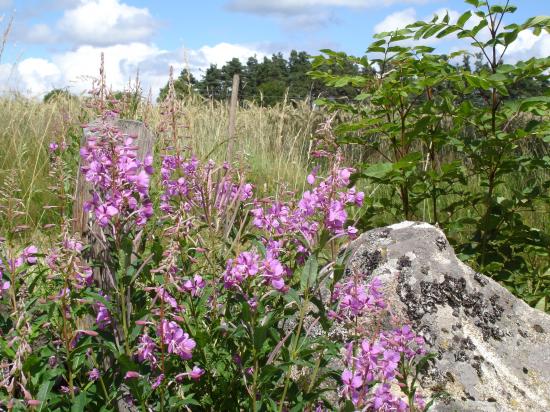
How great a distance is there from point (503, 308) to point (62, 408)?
1976mm

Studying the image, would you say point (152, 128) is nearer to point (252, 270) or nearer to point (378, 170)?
point (378, 170)

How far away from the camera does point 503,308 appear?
2910 mm

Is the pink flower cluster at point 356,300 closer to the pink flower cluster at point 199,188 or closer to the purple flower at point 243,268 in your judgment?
the purple flower at point 243,268

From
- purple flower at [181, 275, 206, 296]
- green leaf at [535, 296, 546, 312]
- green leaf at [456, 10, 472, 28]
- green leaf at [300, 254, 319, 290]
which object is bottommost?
green leaf at [535, 296, 546, 312]

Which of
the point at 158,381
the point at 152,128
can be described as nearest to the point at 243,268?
the point at 158,381

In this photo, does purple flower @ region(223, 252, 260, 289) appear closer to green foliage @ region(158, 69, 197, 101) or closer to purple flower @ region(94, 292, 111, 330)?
purple flower @ region(94, 292, 111, 330)

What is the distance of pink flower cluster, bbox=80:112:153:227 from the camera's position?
66.8 inches

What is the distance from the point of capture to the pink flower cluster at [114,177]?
1697 mm

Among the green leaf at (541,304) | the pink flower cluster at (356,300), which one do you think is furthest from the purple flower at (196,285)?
the green leaf at (541,304)

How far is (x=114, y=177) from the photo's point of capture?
171 cm

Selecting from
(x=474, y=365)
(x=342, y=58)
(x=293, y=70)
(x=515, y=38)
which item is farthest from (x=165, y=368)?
(x=293, y=70)

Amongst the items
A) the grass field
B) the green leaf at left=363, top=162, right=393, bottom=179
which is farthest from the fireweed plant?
the green leaf at left=363, top=162, right=393, bottom=179

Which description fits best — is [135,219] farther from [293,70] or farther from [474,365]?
[293,70]

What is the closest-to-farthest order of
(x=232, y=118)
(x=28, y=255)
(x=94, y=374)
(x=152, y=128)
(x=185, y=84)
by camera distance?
1. (x=94, y=374)
2. (x=28, y=255)
3. (x=232, y=118)
4. (x=152, y=128)
5. (x=185, y=84)
